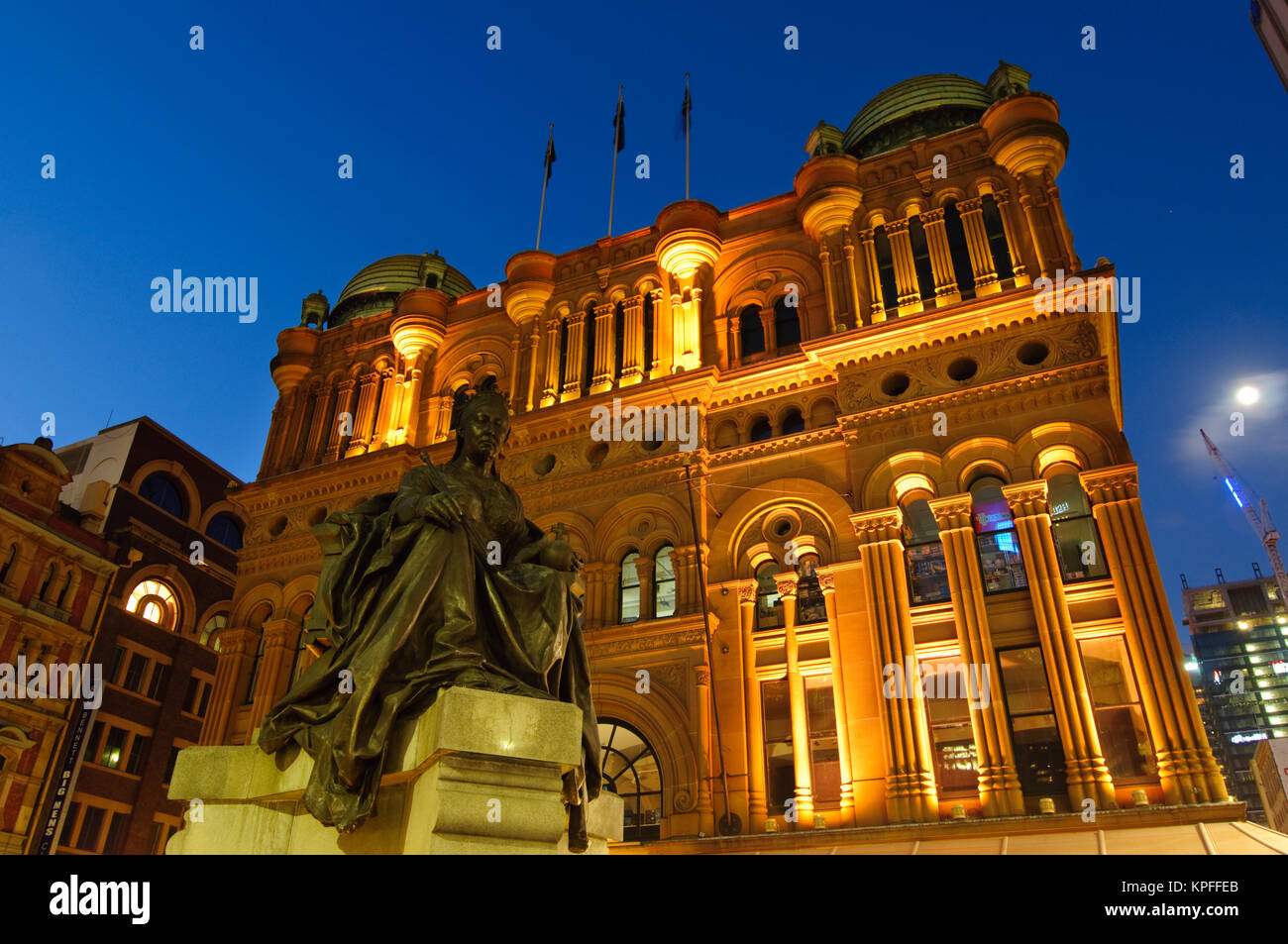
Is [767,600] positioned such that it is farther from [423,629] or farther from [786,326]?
[423,629]

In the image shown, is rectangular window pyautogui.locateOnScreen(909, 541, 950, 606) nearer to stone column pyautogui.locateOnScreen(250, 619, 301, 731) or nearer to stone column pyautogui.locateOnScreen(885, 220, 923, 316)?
stone column pyautogui.locateOnScreen(885, 220, 923, 316)

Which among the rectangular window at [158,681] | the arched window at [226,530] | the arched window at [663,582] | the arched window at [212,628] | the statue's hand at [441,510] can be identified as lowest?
the statue's hand at [441,510]

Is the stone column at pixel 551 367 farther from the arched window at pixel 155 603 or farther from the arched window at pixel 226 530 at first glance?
the arched window at pixel 226 530

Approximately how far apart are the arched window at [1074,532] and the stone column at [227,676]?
846 inches

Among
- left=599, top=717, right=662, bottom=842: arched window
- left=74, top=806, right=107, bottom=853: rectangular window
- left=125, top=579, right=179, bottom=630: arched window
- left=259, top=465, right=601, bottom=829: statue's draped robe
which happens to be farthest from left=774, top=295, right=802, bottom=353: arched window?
left=74, top=806, right=107, bottom=853: rectangular window

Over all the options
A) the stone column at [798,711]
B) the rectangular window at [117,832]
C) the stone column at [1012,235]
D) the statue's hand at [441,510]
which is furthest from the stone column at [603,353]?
the rectangular window at [117,832]

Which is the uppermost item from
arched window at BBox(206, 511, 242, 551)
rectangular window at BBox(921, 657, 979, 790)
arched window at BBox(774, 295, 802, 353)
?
arched window at BBox(206, 511, 242, 551)

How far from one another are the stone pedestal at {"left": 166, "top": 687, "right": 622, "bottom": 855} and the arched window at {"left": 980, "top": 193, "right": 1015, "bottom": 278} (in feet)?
65.5

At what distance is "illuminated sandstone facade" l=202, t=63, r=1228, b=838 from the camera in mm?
16812

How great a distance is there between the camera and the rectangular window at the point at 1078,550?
17.7 metres

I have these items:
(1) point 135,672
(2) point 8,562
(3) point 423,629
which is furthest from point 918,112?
(1) point 135,672

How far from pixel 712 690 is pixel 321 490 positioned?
561 inches

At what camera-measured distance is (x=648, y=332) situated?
83.4 ft
